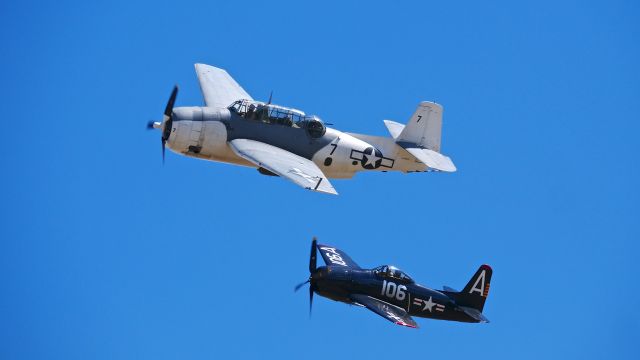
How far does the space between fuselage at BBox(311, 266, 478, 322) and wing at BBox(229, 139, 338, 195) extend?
2824 millimetres

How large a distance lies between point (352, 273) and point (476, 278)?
4005 mm

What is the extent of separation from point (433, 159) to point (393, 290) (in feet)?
17.7

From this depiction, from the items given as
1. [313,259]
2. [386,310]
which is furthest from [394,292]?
[313,259]

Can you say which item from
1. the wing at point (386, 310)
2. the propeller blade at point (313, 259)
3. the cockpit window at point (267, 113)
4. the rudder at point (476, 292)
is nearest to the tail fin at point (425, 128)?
the cockpit window at point (267, 113)

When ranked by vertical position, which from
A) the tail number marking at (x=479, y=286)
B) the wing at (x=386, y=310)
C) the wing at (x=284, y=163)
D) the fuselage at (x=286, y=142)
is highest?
the fuselage at (x=286, y=142)

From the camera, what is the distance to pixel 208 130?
43250 millimetres

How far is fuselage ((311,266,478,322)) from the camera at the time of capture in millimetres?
42031

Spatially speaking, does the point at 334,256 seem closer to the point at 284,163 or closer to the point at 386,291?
the point at 386,291

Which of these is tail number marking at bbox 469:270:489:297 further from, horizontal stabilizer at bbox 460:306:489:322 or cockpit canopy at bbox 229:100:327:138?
cockpit canopy at bbox 229:100:327:138

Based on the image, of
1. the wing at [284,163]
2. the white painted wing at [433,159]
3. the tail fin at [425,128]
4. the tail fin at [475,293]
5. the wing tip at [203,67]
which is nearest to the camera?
the wing at [284,163]

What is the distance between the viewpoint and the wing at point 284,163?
41000 millimetres

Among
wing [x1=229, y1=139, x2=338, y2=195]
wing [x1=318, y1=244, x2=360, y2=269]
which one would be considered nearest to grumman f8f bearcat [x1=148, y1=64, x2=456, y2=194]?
wing [x1=229, y1=139, x2=338, y2=195]

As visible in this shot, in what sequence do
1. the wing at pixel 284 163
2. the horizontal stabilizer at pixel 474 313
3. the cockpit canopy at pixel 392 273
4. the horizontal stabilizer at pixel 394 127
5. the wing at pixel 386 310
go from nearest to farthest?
the wing at pixel 284 163, the wing at pixel 386 310, the cockpit canopy at pixel 392 273, the horizontal stabilizer at pixel 474 313, the horizontal stabilizer at pixel 394 127

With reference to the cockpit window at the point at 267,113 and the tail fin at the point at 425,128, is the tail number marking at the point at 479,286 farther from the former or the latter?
the cockpit window at the point at 267,113
